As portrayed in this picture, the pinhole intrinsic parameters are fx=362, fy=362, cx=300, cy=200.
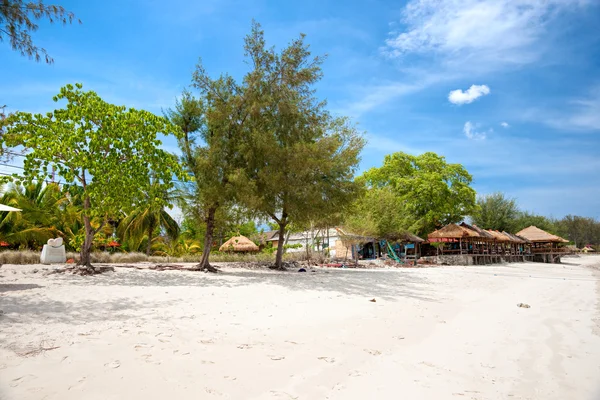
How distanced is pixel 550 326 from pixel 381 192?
24995mm

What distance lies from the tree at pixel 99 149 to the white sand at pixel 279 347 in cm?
396

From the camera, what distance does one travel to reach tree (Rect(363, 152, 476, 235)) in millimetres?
38531

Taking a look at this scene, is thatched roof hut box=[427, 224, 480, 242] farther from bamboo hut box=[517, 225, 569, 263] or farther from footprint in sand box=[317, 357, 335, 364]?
footprint in sand box=[317, 357, 335, 364]

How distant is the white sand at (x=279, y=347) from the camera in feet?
11.6

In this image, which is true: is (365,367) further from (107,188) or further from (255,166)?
(255,166)

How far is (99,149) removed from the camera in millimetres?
12227

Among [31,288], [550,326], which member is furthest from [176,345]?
[550,326]

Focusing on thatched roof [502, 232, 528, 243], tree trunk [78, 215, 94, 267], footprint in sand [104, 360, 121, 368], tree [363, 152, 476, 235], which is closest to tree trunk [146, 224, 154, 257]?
tree trunk [78, 215, 94, 267]

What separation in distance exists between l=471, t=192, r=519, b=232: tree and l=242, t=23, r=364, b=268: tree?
1678 inches

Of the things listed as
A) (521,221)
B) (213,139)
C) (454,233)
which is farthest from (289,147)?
(521,221)

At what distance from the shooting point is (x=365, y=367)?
4.32 metres

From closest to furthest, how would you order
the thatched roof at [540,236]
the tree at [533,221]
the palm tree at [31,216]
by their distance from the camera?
1. the palm tree at [31,216]
2. the thatched roof at [540,236]
3. the tree at [533,221]

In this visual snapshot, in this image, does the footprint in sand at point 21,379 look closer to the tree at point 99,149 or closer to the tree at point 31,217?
the tree at point 99,149

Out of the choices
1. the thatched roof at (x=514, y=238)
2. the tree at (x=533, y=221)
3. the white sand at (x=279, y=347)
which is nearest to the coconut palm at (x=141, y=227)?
the white sand at (x=279, y=347)
